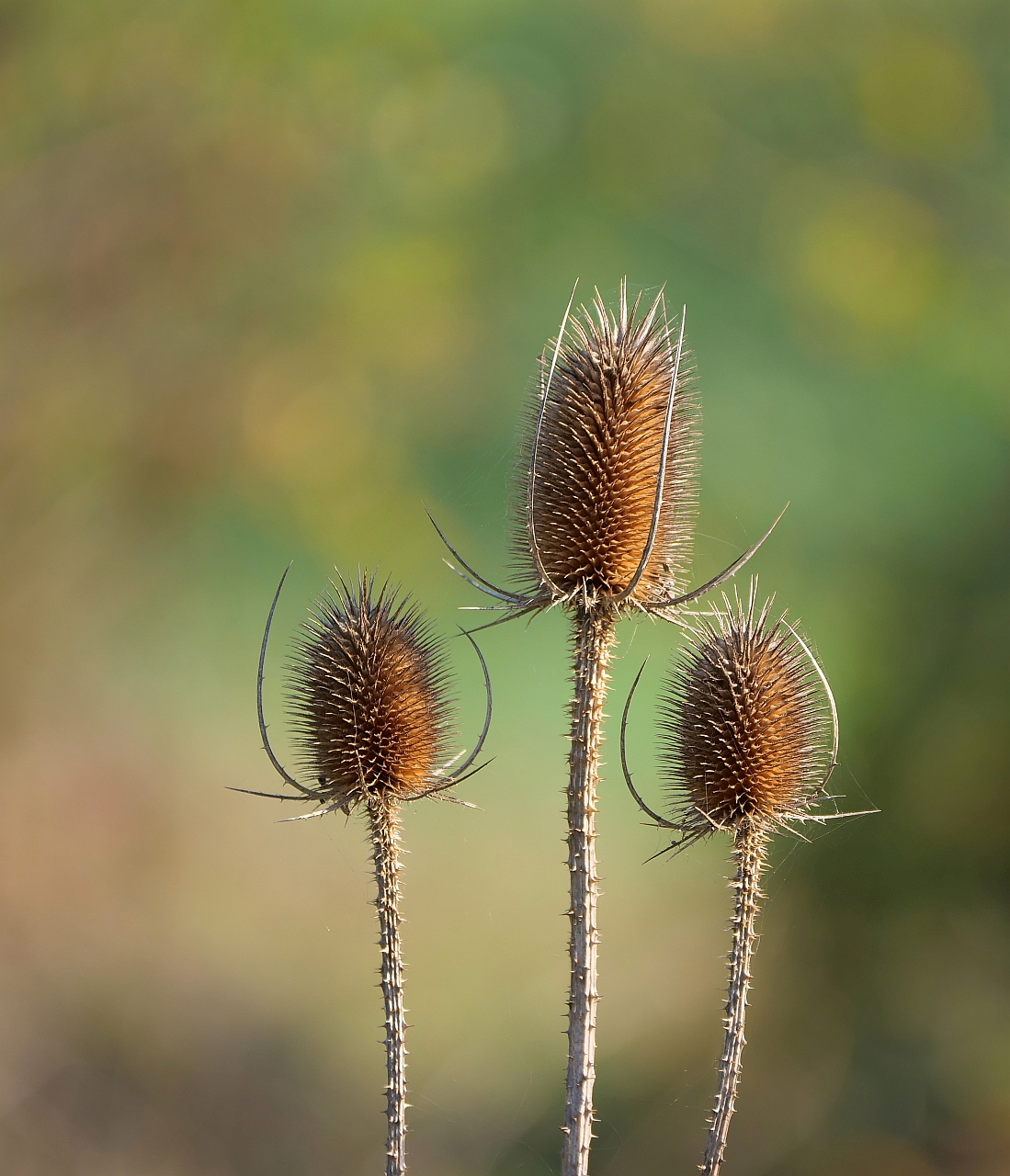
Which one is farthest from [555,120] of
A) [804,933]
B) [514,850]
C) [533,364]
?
[804,933]

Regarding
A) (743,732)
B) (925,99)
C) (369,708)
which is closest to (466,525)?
(369,708)

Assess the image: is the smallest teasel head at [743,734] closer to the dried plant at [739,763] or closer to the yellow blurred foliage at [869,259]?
the dried plant at [739,763]

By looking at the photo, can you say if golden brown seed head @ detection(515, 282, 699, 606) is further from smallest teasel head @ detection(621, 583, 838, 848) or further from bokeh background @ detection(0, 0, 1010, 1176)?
bokeh background @ detection(0, 0, 1010, 1176)

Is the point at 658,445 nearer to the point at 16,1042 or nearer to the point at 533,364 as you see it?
the point at 533,364

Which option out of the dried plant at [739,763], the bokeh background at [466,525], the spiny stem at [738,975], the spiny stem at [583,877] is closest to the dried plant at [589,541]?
the spiny stem at [583,877]

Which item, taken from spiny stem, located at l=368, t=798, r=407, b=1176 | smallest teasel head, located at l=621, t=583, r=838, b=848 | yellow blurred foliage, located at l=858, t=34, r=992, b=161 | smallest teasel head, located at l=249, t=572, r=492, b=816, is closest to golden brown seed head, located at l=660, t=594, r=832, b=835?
smallest teasel head, located at l=621, t=583, r=838, b=848

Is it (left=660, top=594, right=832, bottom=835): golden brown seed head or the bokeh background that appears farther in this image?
the bokeh background
